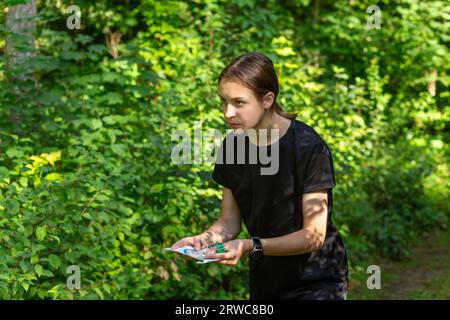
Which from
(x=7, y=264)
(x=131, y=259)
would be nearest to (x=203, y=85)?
(x=131, y=259)

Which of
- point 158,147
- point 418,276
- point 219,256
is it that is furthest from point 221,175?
point 418,276

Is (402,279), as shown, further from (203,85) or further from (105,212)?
(105,212)

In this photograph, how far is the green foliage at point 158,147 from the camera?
5.40 m

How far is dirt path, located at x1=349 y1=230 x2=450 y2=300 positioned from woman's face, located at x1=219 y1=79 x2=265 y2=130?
194 inches

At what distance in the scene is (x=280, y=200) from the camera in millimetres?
3350

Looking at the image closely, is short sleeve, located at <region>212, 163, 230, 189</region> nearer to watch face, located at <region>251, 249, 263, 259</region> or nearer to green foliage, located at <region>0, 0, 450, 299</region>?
watch face, located at <region>251, 249, 263, 259</region>

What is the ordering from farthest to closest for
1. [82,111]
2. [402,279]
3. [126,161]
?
1. [402,279]
2. [82,111]
3. [126,161]

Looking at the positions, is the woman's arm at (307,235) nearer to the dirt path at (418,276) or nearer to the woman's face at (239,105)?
the woman's face at (239,105)

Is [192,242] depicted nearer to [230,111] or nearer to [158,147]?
[230,111]

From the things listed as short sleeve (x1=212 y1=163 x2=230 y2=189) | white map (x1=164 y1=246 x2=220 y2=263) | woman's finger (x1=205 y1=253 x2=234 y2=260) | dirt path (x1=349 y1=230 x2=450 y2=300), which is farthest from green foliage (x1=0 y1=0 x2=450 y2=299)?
woman's finger (x1=205 y1=253 x2=234 y2=260)

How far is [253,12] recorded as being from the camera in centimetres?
1062

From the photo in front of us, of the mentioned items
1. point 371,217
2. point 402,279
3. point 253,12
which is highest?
point 253,12

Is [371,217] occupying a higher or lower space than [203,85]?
lower

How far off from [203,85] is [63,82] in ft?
4.57
